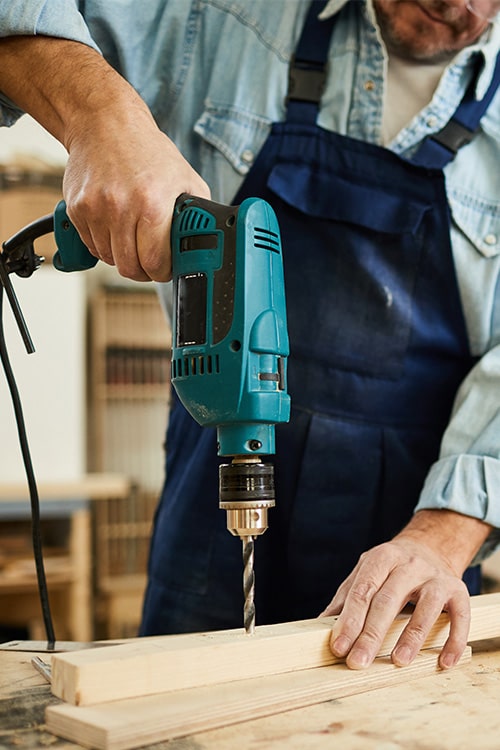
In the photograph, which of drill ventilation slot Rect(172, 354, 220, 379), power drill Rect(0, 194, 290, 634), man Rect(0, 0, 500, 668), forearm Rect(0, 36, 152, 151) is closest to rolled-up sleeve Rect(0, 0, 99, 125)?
forearm Rect(0, 36, 152, 151)

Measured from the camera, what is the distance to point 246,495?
96cm

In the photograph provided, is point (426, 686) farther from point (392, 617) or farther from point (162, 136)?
point (162, 136)

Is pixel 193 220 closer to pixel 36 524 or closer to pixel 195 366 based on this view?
pixel 195 366

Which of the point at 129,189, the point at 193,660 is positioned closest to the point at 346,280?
the point at 129,189

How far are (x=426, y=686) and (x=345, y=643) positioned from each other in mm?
100

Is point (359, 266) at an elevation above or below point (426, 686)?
above

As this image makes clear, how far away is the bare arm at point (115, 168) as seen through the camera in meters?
0.98

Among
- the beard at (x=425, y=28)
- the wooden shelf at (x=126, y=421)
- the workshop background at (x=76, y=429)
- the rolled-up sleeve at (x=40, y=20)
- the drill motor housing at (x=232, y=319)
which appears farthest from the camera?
the wooden shelf at (x=126, y=421)

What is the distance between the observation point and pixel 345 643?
3.22 feet

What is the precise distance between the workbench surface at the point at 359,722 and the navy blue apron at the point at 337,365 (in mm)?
468

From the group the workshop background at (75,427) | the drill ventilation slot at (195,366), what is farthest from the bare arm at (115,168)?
the workshop background at (75,427)

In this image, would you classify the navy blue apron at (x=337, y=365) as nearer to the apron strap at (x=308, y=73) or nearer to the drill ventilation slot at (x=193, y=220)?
the apron strap at (x=308, y=73)

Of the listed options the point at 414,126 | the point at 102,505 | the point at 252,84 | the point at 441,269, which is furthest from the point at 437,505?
the point at 102,505

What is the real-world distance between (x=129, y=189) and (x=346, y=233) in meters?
0.50
